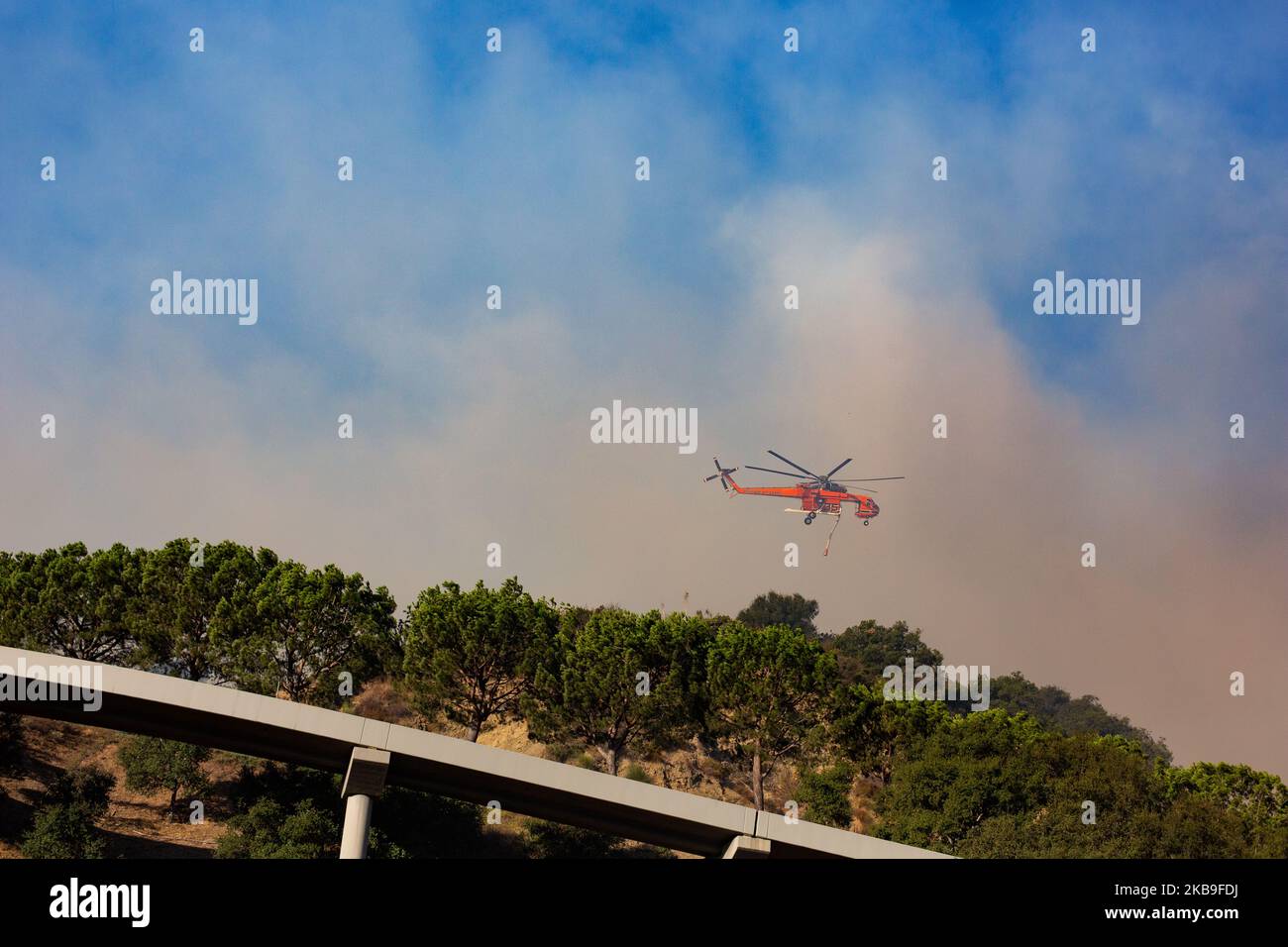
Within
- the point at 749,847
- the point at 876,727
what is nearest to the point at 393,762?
the point at 749,847

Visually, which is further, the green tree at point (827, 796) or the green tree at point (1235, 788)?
the green tree at point (1235, 788)

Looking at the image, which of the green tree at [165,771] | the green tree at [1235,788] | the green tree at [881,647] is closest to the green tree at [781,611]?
the green tree at [881,647]

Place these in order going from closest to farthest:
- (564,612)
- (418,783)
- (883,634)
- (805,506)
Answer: (418,783), (564,612), (805,506), (883,634)

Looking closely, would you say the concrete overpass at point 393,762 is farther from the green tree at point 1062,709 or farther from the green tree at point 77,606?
the green tree at point 1062,709

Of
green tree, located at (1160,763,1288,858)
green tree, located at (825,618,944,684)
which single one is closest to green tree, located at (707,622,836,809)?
green tree, located at (1160,763,1288,858)

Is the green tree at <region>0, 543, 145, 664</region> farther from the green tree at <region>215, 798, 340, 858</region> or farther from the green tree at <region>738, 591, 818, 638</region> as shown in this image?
the green tree at <region>738, 591, 818, 638</region>
